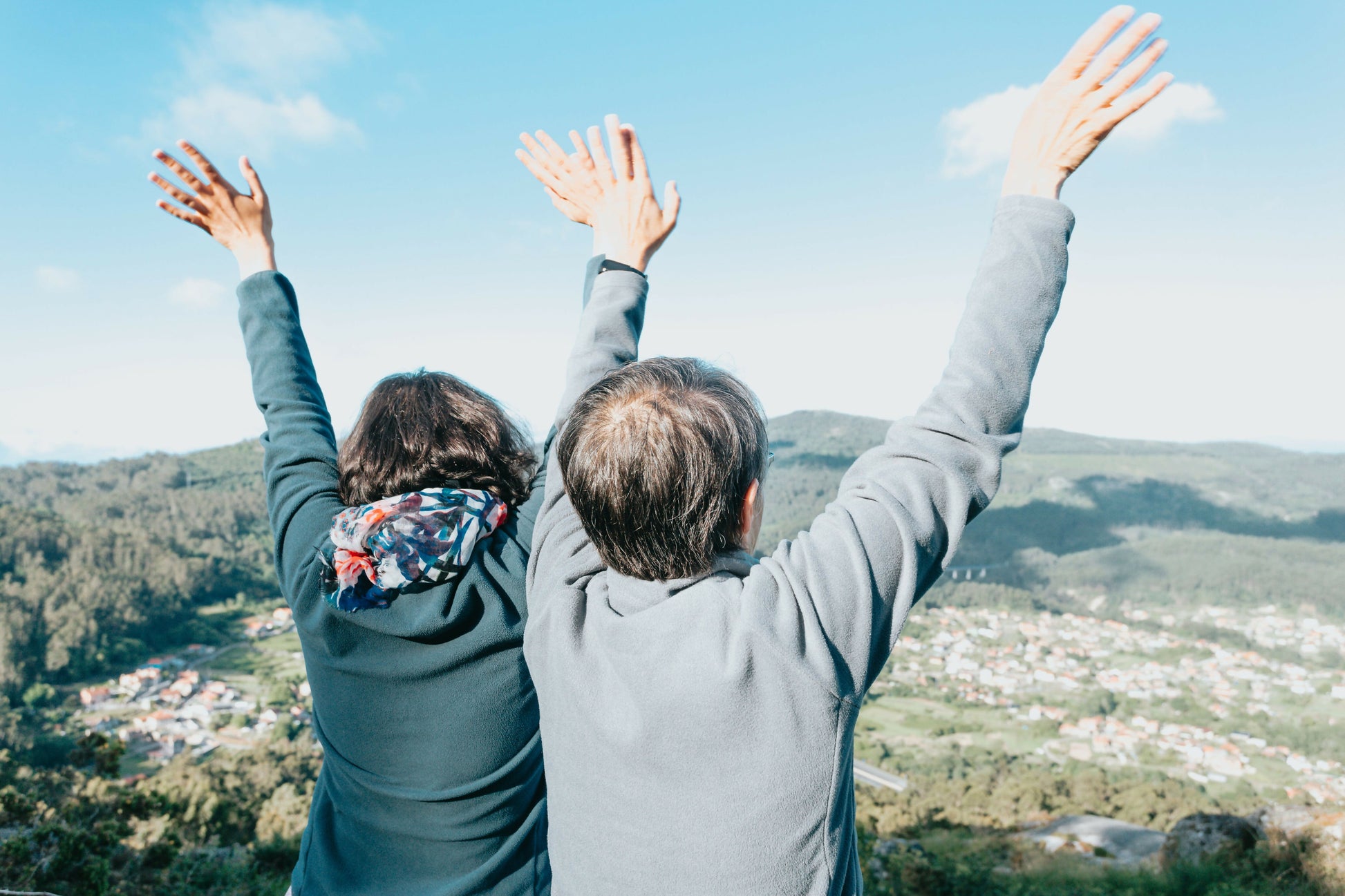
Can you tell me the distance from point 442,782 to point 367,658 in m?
0.20

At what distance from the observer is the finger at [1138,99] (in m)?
0.82

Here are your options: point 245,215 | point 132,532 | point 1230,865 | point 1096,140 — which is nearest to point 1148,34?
point 1096,140

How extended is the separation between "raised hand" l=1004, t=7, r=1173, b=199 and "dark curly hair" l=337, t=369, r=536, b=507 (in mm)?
777

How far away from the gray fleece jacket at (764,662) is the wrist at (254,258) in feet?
3.25

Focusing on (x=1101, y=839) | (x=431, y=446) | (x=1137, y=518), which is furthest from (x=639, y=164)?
(x=1137, y=518)

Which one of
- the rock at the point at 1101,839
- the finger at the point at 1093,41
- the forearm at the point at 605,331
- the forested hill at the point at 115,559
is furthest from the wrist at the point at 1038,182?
the forested hill at the point at 115,559

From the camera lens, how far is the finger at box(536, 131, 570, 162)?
1.47m

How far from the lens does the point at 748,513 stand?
2.53 feet

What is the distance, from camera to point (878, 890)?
5254 mm

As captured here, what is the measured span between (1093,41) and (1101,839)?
8.36 m

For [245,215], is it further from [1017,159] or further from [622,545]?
[1017,159]

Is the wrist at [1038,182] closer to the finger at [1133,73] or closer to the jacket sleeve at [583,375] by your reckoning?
the finger at [1133,73]

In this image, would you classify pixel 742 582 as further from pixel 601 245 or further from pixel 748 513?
pixel 601 245

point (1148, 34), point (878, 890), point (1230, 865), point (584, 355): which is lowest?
point (878, 890)
